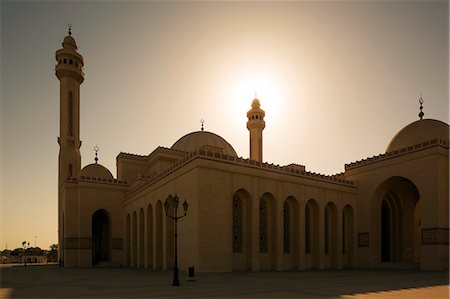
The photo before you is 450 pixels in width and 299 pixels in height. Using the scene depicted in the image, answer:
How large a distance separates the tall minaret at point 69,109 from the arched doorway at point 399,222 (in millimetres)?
30715

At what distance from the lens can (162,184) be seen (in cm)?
3022

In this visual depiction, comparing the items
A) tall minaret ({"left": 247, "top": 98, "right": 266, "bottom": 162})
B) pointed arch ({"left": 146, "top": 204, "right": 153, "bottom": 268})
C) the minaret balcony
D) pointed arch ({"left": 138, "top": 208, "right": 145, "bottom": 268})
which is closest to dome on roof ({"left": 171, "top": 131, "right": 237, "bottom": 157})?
tall minaret ({"left": 247, "top": 98, "right": 266, "bottom": 162})

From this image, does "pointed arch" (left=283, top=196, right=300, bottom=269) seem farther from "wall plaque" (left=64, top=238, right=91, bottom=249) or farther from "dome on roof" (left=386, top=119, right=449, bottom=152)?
"wall plaque" (left=64, top=238, right=91, bottom=249)

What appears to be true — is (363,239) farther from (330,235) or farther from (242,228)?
(242,228)

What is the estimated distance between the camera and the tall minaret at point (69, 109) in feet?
139

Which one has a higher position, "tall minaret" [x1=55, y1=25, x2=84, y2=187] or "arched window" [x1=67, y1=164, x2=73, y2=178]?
"tall minaret" [x1=55, y1=25, x2=84, y2=187]

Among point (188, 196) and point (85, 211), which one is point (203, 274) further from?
point (85, 211)

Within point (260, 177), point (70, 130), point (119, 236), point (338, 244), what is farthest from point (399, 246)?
point (70, 130)

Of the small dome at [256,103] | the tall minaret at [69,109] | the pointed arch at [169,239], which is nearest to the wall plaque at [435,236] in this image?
the pointed arch at [169,239]

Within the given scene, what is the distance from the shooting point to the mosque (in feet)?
82.7

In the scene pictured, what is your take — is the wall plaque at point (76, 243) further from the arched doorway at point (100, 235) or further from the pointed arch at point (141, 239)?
the arched doorway at point (100, 235)

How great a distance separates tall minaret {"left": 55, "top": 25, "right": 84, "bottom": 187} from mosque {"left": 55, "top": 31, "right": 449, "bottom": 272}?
109 millimetres

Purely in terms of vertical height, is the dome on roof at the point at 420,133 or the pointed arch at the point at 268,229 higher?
the dome on roof at the point at 420,133

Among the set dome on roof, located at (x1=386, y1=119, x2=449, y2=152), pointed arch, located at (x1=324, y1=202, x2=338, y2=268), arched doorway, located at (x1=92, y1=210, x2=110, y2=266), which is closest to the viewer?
pointed arch, located at (x1=324, y1=202, x2=338, y2=268)
